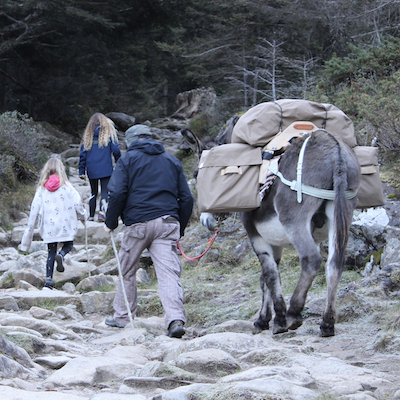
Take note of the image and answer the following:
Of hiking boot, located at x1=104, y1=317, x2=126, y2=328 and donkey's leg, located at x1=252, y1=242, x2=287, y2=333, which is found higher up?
donkey's leg, located at x1=252, y1=242, x2=287, y2=333

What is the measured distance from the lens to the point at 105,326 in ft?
20.7

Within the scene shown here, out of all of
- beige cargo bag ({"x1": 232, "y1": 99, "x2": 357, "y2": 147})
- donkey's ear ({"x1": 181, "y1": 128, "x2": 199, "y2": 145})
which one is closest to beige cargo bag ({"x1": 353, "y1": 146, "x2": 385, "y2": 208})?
beige cargo bag ({"x1": 232, "y1": 99, "x2": 357, "y2": 147})

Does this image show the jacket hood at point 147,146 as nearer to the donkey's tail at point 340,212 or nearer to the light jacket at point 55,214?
the donkey's tail at point 340,212

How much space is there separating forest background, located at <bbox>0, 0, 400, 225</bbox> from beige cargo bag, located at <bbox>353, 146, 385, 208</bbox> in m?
4.07

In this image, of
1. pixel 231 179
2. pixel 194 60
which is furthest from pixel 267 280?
pixel 194 60

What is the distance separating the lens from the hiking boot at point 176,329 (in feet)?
17.7

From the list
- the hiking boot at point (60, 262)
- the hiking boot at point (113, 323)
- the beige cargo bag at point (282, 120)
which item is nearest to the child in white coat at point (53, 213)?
the hiking boot at point (60, 262)

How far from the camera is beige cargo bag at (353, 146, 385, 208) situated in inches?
220

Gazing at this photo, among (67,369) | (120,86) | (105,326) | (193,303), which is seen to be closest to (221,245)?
(193,303)

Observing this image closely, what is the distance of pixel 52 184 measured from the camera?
8.73 metres

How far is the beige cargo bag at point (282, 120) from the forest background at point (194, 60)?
3947 mm

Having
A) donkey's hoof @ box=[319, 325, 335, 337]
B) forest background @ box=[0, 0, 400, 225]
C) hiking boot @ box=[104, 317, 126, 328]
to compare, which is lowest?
hiking boot @ box=[104, 317, 126, 328]

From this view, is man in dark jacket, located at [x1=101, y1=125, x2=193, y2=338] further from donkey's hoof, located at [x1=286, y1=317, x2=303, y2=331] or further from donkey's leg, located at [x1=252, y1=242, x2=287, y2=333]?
donkey's hoof, located at [x1=286, y1=317, x2=303, y2=331]

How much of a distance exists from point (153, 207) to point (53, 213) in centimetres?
340
